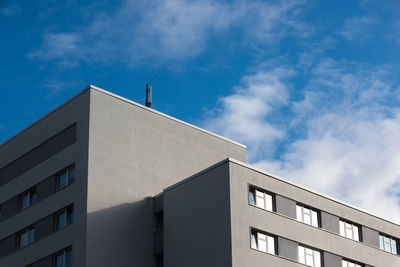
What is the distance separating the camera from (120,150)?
1994 inches

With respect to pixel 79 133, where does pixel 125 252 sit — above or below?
below

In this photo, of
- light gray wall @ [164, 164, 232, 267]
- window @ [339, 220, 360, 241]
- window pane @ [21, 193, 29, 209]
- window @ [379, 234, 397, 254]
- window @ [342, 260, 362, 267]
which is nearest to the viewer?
light gray wall @ [164, 164, 232, 267]

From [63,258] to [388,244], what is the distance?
74.2 ft

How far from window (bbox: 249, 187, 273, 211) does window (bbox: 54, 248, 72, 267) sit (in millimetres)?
11739

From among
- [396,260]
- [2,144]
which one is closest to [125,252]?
[2,144]

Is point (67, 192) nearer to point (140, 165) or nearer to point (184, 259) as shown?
point (140, 165)

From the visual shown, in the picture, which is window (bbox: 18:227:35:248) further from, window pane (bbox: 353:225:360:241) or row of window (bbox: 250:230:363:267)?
window pane (bbox: 353:225:360:241)

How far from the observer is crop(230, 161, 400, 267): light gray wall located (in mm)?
44406

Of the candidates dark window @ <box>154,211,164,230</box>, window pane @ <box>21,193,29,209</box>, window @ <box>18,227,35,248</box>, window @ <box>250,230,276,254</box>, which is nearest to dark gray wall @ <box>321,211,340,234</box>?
window @ <box>250,230,276,254</box>

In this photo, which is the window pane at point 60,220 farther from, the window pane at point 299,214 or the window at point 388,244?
the window at point 388,244

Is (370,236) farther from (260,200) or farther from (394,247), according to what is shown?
(260,200)

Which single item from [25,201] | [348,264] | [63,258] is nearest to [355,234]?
[348,264]

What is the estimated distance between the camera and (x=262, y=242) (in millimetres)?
45875

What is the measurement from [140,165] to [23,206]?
8779 mm
